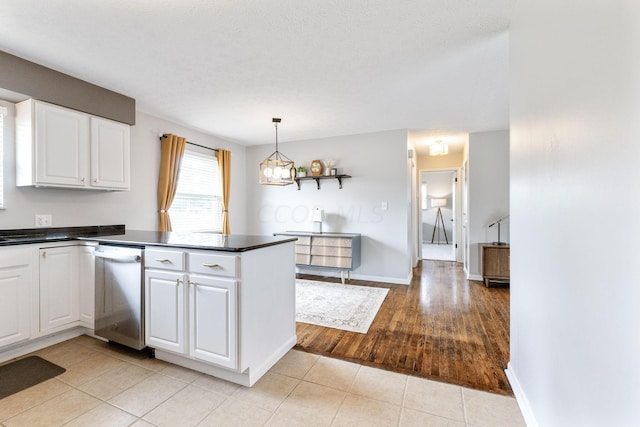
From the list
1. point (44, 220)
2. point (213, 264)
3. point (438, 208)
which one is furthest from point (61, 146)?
point (438, 208)

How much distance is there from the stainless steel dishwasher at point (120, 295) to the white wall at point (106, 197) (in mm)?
896

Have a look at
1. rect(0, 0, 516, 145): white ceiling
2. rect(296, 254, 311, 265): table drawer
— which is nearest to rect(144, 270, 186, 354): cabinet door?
rect(0, 0, 516, 145): white ceiling

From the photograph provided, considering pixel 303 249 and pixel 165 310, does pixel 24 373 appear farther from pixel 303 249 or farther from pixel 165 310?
pixel 303 249

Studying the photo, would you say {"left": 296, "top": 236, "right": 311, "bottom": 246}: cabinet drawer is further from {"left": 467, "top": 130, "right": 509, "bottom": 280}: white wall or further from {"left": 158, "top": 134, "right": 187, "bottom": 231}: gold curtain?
{"left": 467, "top": 130, "right": 509, "bottom": 280}: white wall

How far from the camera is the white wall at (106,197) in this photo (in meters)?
2.55

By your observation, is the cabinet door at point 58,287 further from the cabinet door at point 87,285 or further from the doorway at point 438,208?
the doorway at point 438,208

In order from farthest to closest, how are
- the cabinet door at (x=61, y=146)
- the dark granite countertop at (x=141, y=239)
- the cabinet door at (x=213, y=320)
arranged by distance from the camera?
the cabinet door at (x=61, y=146) → the dark granite countertop at (x=141, y=239) → the cabinet door at (x=213, y=320)

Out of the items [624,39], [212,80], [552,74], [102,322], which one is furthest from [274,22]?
[102,322]

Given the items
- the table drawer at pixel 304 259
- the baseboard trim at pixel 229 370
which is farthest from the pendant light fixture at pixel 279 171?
the baseboard trim at pixel 229 370

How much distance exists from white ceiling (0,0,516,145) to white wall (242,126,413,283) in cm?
101

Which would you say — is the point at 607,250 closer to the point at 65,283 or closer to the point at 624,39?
the point at 624,39

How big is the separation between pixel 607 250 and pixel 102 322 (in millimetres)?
3166

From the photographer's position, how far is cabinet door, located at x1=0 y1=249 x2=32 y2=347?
6.95 ft

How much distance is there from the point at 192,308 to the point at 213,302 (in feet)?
0.65
